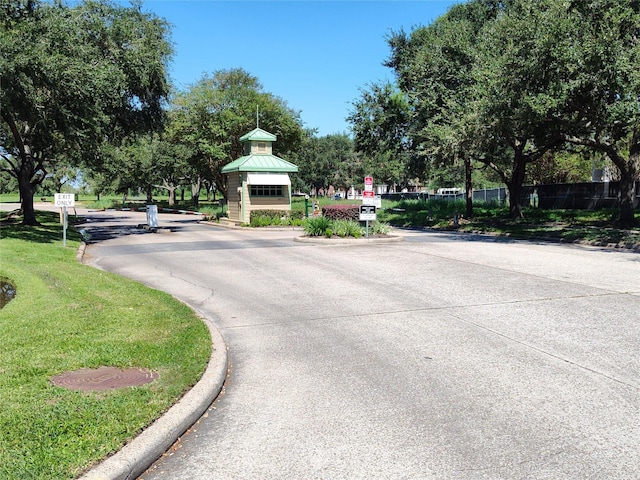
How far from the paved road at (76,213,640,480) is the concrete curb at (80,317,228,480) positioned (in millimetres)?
88

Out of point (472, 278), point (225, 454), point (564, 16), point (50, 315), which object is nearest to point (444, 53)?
point (564, 16)

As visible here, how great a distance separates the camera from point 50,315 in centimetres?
691

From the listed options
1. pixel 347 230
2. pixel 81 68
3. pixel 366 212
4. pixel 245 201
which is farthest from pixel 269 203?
pixel 81 68

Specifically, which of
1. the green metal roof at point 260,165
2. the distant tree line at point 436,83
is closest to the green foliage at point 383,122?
the distant tree line at point 436,83

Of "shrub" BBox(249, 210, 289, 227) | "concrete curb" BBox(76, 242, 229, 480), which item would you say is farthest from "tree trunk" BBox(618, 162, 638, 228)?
"concrete curb" BBox(76, 242, 229, 480)

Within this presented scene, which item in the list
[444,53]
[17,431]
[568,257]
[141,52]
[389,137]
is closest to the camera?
[17,431]

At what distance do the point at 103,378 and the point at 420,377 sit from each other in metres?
3.00

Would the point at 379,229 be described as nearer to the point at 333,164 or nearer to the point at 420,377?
the point at 420,377

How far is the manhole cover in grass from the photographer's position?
4555 mm

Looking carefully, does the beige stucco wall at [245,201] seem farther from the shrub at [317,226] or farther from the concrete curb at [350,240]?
the concrete curb at [350,240]

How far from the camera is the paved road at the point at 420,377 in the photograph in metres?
3.54

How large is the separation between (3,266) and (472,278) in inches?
399

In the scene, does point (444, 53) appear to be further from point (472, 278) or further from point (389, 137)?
point (472, 278)

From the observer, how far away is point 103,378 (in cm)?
476
